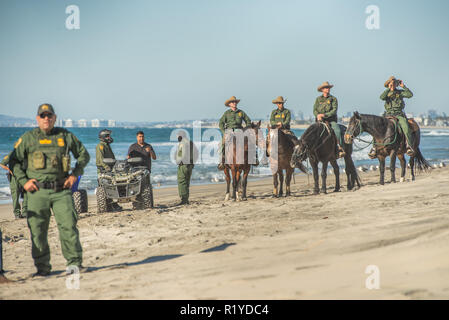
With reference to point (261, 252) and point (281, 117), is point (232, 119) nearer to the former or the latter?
point (281, 117)

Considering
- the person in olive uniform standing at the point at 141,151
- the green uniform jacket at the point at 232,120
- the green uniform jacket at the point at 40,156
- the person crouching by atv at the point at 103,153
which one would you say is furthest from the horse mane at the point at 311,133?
the green uniform jacket at the point at 40,156

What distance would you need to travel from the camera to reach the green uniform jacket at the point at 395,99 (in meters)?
15.0

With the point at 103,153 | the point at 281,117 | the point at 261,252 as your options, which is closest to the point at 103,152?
the point at 103,153

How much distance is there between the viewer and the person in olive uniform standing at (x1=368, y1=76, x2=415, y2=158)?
14.8 meters

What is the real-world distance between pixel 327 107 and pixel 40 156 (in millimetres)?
9202

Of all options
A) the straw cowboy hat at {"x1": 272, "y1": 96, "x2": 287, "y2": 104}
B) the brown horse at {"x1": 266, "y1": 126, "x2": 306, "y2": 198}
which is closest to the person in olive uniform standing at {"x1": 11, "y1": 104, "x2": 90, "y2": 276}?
the brown horse at {"x1": 266, "y1": 126, "x2": 306, "y2": 198}

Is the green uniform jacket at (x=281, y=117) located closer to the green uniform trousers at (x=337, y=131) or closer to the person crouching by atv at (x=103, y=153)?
the green uniform trousers at (x=337, y=131)

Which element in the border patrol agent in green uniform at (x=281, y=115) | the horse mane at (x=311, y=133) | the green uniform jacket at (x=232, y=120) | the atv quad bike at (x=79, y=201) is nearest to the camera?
the atv quad bike at (x=79, y=201)

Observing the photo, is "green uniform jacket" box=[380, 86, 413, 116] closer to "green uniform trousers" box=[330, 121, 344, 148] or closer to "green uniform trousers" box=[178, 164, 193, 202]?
"green uniform trousers" box=[330, 121, 344, 148]

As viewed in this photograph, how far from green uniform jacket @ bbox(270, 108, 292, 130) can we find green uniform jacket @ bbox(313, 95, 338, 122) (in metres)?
0.81

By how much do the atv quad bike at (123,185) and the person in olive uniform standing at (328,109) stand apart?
4962 millimetres

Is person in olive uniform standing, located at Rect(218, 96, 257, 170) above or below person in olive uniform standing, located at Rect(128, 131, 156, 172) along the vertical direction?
above

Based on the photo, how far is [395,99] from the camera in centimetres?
1518

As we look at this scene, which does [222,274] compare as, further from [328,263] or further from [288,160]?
[288,160]
